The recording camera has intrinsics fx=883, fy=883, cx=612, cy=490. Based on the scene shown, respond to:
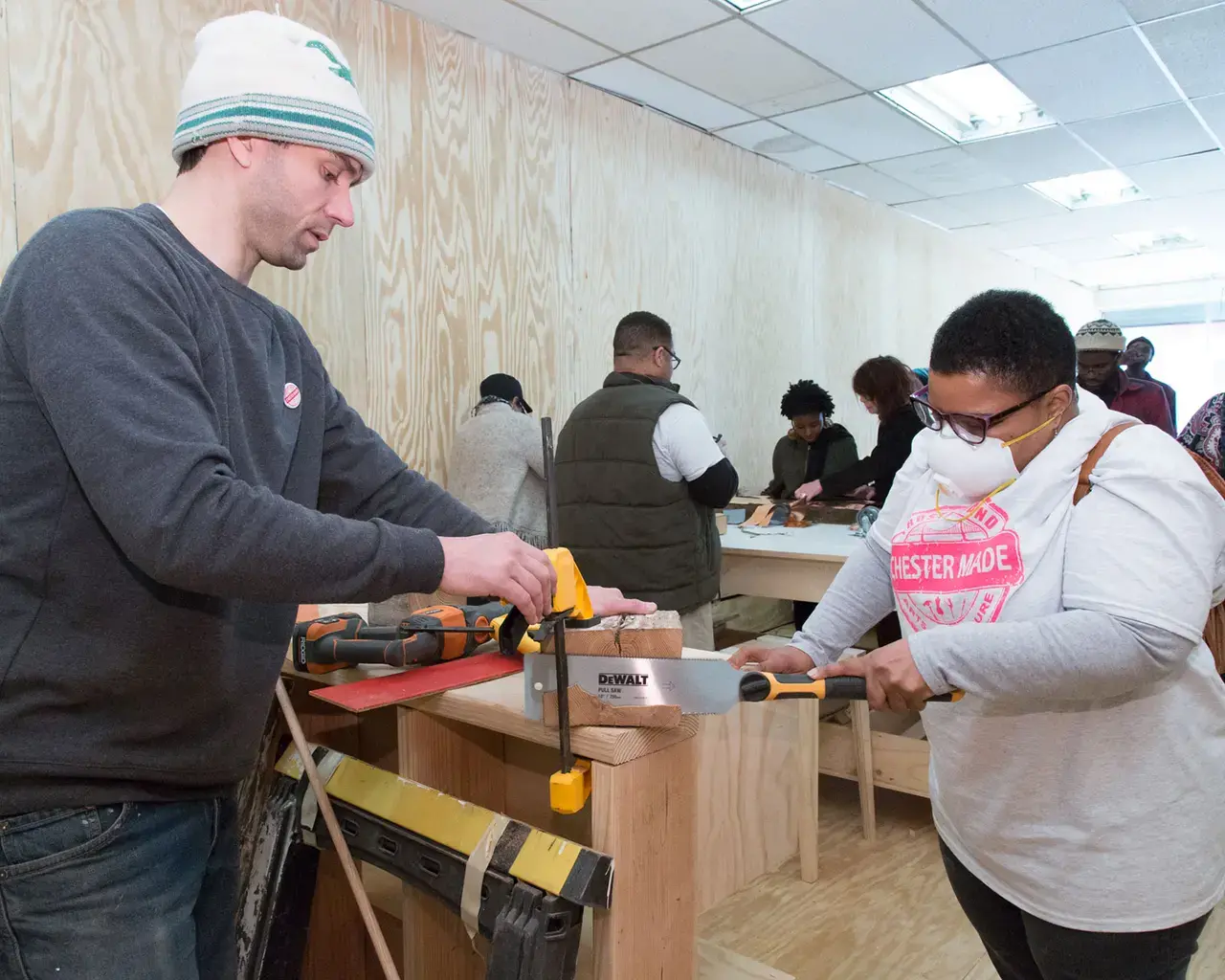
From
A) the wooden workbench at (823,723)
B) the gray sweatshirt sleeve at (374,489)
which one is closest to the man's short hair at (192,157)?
the gray sweatshirt sleeve at (374,489)

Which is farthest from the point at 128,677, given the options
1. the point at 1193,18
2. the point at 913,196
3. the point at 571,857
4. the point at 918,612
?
the point at 913,196

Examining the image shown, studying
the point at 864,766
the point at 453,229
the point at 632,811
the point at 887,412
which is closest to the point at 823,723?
the point at 864,766

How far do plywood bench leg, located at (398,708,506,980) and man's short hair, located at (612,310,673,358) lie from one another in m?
1.56

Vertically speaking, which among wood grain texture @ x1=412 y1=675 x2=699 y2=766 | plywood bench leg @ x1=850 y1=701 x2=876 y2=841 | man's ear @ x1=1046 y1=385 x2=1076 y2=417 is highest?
man's ear @ x1=1046 y1=385 x2=1076 y2=417

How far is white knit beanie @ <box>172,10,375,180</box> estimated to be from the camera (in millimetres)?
940

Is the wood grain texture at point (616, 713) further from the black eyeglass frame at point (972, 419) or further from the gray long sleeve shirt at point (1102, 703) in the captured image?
the black eyeglass frame at point (972, 419)

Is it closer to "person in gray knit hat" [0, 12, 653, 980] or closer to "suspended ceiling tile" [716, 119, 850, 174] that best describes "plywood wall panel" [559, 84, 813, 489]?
"suspended ceiling tile" [716, 119, 850, 174]

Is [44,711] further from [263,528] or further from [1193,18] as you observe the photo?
[1193,18]

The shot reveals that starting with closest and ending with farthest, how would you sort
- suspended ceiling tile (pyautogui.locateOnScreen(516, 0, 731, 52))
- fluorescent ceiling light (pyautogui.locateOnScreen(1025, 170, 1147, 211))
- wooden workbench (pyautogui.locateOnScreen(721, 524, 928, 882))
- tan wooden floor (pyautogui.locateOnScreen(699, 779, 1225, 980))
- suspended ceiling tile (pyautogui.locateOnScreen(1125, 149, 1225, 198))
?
tan wooden floor (pyautogui.locateOnScreen(699, 779, 1225, 980))
wooden workbench (pyautogui.locateOnScreen(721, 524, 928, 882))
suspended ceiling tile (pyautogui.locateOnScreen(516, 0, 731, 52))
suspended ceiling tile (pyautogui.locateOnScreen(1125, 149, 1225, 198))
fluorescent ceiling light (pyautogui.locateOnScreen(1025, 170, 1147, 211))

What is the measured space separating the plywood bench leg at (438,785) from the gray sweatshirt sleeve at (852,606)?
588mm

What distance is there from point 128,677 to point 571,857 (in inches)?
20.8

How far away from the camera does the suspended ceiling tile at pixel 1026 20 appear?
3.25 meters

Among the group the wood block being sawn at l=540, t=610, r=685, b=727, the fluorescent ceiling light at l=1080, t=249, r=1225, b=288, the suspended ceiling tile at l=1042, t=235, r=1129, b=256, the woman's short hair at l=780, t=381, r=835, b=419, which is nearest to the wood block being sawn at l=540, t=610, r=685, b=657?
the wood block being sawn at l=540, t=610, r=685, b=727

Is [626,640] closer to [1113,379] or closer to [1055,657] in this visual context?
[1055,657]
